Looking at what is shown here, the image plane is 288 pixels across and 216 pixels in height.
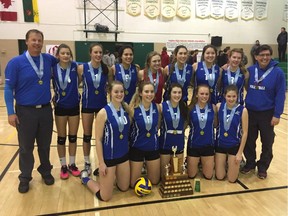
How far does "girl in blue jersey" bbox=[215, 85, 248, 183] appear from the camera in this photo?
347 cm

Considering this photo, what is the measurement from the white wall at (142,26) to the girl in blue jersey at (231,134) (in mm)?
10306

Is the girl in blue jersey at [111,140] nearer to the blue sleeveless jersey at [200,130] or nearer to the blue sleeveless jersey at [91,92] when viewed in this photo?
the blue sleeveless jersey at [91,92]

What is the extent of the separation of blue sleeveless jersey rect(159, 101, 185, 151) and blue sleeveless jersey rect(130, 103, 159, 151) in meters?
0.14

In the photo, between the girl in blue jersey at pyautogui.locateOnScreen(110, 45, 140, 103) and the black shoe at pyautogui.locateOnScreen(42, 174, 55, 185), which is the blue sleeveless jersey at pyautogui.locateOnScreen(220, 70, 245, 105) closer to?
the girl in blue jersey at pyautogui.locateOnScreen(110, 45, 140, 103)

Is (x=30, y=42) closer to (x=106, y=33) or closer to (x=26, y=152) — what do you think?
(x=26, y=152)

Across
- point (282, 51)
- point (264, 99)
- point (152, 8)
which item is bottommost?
point (264, 99)

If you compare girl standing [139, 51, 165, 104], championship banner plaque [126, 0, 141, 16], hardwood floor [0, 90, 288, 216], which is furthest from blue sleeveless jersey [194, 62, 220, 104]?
championship banner plaque [126, 0, 141, 16]

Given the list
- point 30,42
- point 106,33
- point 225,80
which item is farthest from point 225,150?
point 106,33

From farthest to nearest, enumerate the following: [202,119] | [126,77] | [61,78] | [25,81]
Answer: [126,77], [202,119], [61,78], [25,81]

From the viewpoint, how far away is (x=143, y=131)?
3.23 meters

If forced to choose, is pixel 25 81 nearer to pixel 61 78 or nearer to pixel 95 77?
pixel 61 78

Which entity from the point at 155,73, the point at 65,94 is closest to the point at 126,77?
the point at 155,73

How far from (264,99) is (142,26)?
10558 millimetres

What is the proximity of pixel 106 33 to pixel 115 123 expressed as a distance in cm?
1054
